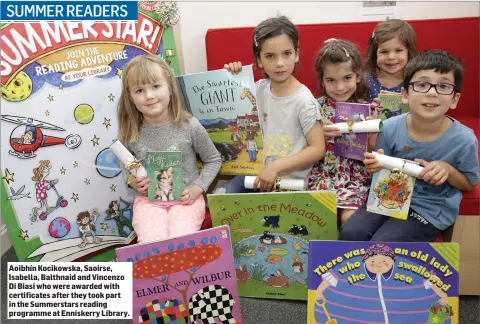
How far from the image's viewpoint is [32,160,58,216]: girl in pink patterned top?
2029mm

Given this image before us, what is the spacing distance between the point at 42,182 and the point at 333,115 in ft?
4.36

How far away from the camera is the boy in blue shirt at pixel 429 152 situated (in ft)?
5.11

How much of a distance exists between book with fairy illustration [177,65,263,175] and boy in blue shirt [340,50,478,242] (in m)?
0.51

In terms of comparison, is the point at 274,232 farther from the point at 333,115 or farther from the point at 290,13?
the point at 290,13

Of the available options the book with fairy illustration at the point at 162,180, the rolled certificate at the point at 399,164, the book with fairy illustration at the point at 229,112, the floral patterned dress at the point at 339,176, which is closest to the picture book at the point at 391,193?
the rolled certificate at the point at 399,164

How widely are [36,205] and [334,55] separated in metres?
1.47

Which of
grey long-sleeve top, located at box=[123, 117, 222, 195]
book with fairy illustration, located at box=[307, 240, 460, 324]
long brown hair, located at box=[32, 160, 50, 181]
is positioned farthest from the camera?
long brown hair, located at box=[32, 160, 50, 181]

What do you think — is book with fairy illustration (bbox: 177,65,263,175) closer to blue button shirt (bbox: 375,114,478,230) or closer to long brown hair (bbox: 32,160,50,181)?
blue button shirt (bbox: 375,114,478,230)

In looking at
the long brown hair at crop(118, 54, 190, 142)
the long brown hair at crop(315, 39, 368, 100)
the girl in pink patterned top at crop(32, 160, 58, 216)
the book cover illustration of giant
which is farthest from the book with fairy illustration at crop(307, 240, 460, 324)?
the girl in pink patterned top at crop(32, 160, 58, 216)

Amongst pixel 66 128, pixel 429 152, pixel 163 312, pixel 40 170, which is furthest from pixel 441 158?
pixel 40 170

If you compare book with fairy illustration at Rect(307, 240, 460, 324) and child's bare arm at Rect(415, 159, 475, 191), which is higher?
child's bare arm at Rect(415, 159, 475, 191)

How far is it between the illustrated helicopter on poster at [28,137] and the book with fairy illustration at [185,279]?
0.75 meters

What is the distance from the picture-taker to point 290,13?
2.37 m

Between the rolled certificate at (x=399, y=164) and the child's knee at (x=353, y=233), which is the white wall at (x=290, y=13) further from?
the child's knee at (x=353, y=233)
